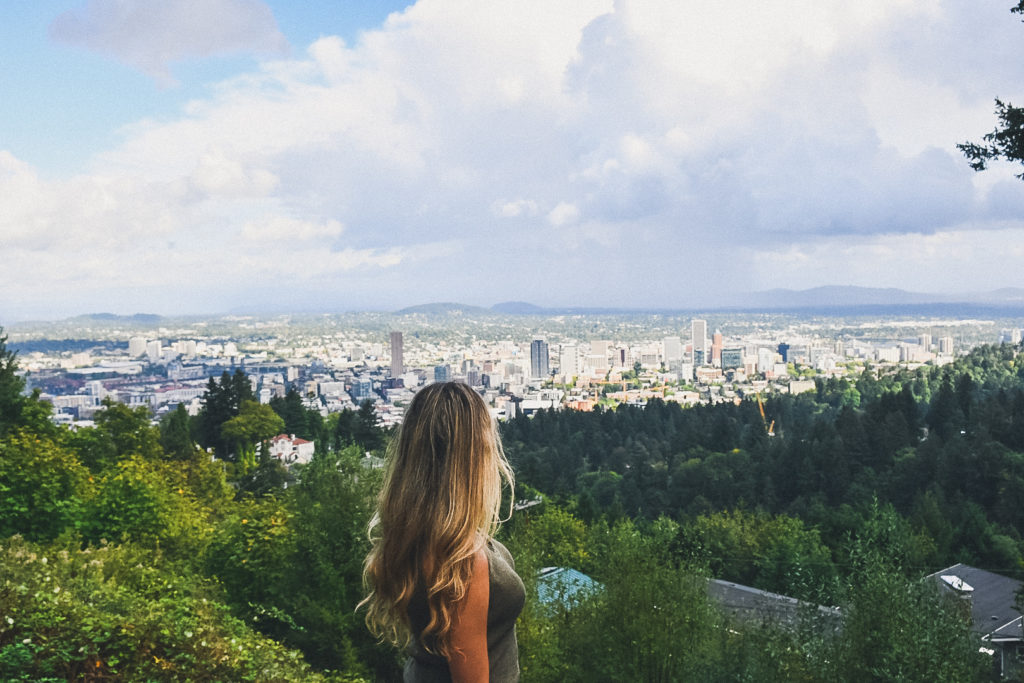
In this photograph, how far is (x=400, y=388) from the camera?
55.6m

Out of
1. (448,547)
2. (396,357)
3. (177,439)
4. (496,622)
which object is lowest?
(177,439)

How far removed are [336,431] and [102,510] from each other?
27.9 meters

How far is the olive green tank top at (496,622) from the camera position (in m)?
1.57

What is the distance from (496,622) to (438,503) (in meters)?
0.29

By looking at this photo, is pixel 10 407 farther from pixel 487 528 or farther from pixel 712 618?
pixel 487 528

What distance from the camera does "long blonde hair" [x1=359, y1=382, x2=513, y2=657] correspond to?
60.2 inches

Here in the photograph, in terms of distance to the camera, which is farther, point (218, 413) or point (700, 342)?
point (700, 342)

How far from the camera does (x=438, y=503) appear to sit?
1.56 metres

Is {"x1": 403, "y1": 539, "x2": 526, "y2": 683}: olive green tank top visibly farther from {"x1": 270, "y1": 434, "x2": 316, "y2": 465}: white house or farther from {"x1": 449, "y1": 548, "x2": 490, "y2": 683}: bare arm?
{"x1": 270, "y1": 434, "x2": 316, "y2": 465}: white house

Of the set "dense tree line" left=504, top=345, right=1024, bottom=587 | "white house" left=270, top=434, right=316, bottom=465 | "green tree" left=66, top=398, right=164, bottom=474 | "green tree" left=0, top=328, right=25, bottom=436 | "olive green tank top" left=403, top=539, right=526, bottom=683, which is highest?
"olive green tank top" left=403, top=539, right=526, bottom=683

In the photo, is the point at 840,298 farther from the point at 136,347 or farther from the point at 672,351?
the point at 136,347

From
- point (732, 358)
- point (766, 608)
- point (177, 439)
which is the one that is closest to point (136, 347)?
point (177, 439)

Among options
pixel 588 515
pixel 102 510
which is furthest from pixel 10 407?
pixel 588 515

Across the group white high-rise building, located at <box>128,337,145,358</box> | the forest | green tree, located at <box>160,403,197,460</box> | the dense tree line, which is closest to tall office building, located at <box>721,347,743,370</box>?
the dense tree line
